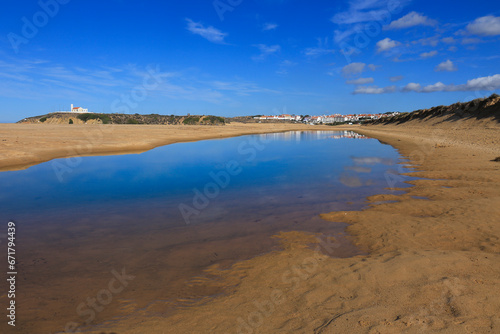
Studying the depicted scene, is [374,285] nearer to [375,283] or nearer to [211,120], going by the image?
[375,283]

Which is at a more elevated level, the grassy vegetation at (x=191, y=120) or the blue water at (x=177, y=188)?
the grassy vegetation at (x=191, y=120)

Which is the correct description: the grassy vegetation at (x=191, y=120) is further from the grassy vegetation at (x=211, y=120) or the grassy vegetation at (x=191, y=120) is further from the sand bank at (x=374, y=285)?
the sand bank at (x=374, y=285)

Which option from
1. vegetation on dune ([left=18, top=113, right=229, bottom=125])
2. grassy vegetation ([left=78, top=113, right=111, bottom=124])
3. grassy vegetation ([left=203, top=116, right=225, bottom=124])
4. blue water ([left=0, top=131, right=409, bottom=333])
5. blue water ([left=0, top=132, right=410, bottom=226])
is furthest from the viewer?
grassy vegetation ([left=203, top=116, right=225, bottom=124])

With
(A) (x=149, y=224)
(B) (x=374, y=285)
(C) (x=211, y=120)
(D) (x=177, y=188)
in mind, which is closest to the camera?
(B) (x=374, y=285)

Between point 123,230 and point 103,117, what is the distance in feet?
431

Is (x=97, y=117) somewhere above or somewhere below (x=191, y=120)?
above

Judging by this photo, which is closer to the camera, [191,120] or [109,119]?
[109,119]

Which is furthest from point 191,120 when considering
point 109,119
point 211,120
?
point 109,119

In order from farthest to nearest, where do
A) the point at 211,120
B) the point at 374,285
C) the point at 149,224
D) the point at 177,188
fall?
the point at 211,120, the point at 177,188, the point at 149,224, the point at 374,285

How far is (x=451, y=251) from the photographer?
243 inches

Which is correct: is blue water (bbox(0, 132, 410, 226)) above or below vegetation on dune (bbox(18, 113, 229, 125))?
below

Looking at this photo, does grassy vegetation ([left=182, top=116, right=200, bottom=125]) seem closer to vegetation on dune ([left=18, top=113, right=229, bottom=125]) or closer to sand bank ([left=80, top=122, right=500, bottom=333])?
vegetation on dune ([left=18, top=113, right=229, bottom=125])

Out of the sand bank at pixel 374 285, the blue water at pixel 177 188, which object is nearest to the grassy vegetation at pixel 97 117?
the blue water at pixel 177 188

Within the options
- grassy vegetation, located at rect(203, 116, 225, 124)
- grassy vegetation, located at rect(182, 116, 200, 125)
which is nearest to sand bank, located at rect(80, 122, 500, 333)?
grassy vegetation, located at rect(203, 116, 225, 124)
